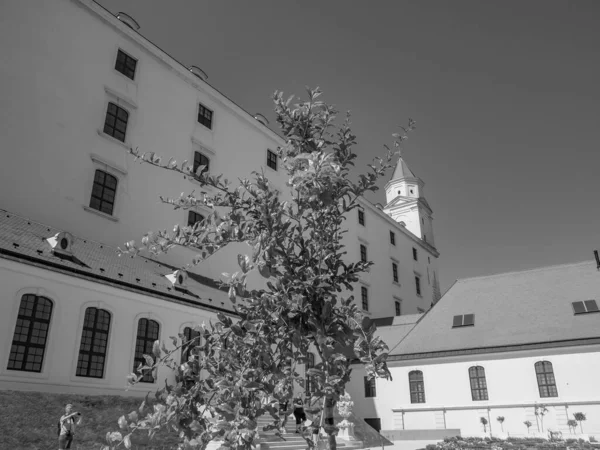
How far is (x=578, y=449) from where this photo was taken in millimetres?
18547

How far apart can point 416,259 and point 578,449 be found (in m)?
36.0

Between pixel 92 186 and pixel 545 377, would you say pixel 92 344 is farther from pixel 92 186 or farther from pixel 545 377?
pixel 545 377

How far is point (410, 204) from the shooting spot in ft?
186

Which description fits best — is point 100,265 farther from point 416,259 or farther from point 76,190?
point 416,259

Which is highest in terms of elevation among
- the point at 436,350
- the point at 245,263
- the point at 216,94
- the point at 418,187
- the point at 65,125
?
the point at 418,187

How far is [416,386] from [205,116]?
22.3 meters

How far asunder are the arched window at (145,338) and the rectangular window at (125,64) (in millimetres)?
14483

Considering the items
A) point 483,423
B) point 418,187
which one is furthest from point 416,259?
point 483,423

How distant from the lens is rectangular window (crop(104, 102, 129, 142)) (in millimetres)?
25516

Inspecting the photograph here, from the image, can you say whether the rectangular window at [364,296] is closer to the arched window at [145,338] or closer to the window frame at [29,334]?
the arched window at [145,338]

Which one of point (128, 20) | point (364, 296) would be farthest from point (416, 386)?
point (128, 20)

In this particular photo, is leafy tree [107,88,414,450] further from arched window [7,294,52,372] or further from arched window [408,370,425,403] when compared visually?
arched window [408,370,425,403]

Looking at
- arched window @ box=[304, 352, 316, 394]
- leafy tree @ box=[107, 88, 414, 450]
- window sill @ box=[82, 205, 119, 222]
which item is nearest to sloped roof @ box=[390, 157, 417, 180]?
window sill @ box=[82, 205, 119, 222]

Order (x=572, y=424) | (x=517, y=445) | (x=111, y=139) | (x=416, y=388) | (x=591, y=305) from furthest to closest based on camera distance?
1. (x=416, y=388)
2. (x=591, y=305)
3. (x=111, y=139)
4. (x=572, y=424)
5. (x=517, y=445)
